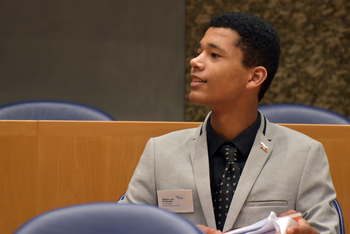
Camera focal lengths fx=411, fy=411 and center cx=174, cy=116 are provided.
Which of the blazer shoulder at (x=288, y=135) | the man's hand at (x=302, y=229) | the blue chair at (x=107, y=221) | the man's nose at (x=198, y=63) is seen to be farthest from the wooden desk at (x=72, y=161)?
the blue chair at (x=107, y=221)

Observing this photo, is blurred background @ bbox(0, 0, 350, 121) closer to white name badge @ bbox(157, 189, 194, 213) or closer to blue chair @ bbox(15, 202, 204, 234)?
white name badge @ bbox(157, 189, 194, 213)

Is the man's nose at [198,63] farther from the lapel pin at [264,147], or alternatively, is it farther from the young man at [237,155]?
the lapel pin at [264,147]

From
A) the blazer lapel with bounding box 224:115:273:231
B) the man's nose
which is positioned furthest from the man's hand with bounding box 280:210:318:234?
the man's nose

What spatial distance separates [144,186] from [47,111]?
3.74ft

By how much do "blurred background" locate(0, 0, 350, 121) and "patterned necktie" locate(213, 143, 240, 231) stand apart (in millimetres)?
2041

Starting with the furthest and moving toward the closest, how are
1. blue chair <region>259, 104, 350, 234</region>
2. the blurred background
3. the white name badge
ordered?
the blurred background < blue chair <region>259, 104, 350, 234</region> < the white name badge

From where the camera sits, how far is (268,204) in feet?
3.96

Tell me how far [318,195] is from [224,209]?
28cm

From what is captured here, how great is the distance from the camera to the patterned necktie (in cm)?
124

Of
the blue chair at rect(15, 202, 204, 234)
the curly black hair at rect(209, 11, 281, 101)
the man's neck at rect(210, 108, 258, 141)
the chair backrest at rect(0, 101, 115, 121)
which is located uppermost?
the curly black hair at rect(209, 11, 281, 101)

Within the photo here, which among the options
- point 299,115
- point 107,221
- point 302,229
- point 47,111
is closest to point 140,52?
point 47,111

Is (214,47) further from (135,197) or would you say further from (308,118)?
(308,118)

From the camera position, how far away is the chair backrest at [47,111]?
216 cm

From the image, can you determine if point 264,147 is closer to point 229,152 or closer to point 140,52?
point 229,152
